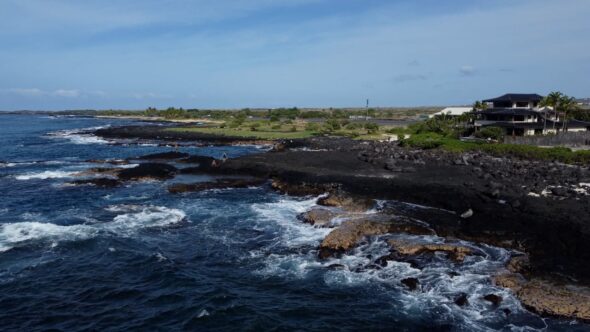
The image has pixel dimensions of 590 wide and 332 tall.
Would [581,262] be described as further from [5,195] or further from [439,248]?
[5,195]

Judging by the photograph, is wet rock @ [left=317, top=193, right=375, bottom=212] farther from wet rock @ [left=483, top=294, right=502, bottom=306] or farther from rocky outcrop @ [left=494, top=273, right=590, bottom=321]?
wet rock @ [left=483, top=294, right=502, bottom=306]

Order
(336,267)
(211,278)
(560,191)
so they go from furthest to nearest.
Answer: (560,191) < (336,267) < (211,278)

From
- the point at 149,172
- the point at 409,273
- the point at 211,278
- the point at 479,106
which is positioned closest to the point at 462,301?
the point at 409,273

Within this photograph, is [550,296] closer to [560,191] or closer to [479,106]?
[560,191]

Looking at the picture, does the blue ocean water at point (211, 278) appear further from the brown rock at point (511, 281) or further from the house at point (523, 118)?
the house at point (523, 118)

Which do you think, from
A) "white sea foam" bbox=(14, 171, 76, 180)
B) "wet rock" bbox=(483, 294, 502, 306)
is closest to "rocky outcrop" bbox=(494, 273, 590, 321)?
"wet rock" bbox=(483, 294, 502, 306)
